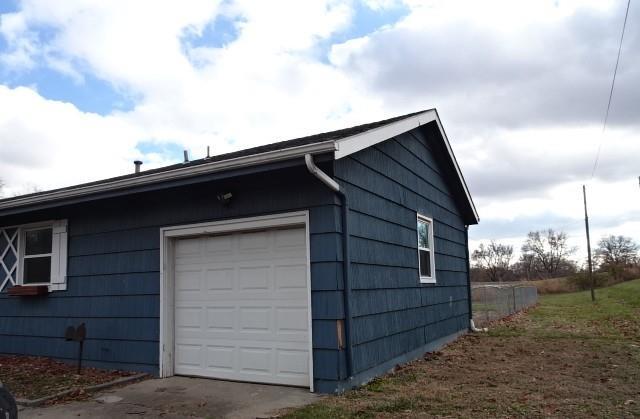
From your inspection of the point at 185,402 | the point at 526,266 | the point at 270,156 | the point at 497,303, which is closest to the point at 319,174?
the point at 270,156

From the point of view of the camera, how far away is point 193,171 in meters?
6.08

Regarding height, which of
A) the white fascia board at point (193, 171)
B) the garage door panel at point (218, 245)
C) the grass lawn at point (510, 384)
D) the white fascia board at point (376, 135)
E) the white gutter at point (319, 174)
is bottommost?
the grass lawn at point (510, 384)

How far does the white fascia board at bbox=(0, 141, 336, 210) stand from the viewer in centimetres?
536

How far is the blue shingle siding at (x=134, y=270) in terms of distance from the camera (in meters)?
5.86

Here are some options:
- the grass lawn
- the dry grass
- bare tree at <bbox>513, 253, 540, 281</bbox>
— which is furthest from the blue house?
bare tree at <bbox>513, 253, 540, 281</bbox>

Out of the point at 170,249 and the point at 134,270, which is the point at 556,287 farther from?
the point at 134,270

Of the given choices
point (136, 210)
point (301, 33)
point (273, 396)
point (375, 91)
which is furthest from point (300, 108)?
point (273, 396)

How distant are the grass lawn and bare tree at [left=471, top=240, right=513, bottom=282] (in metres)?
60.8

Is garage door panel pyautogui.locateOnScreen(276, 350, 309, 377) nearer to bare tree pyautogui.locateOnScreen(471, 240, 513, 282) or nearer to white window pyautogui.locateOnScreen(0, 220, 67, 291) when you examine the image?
white window pyautogui.locateOnScreen(0, 220, 67, 291)

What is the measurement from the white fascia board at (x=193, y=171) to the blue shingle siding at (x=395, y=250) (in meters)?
0.75

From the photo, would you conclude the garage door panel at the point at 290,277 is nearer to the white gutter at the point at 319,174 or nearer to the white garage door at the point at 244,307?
the white garage door at the point at 244,307

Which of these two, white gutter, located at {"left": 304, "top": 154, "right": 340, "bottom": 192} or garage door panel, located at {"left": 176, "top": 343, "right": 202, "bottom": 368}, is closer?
white gutter, located at {"left": 304, "top": 154, "right": 340, "bottom": 192}

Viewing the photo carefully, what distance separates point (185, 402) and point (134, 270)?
8.43 ft

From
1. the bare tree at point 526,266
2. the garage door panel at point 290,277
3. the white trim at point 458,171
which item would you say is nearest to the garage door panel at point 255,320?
the garage door panel at point 290,277
